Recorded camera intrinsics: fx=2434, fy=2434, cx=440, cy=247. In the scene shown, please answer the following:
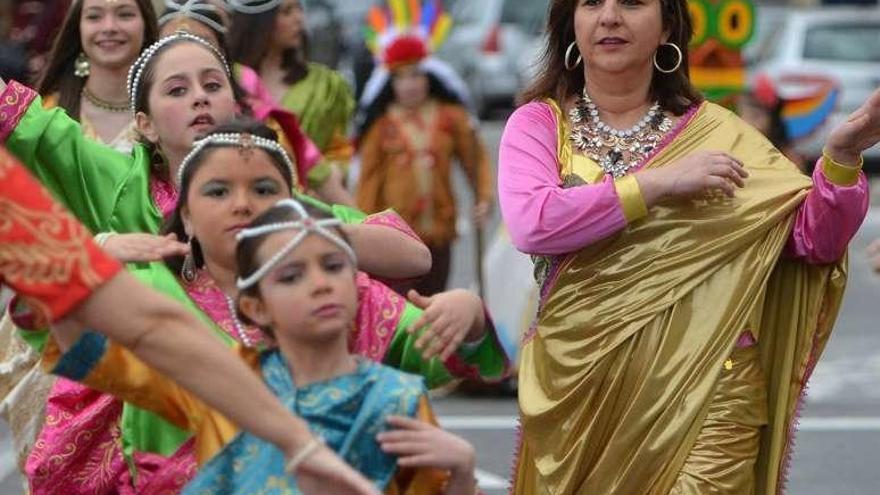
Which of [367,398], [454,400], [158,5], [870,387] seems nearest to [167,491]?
[367,398]

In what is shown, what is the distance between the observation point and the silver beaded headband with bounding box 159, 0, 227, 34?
296 inches

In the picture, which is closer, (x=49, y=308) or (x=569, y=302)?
(x=49, y=308)

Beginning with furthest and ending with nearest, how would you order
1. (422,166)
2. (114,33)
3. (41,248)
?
(422,166) < (114,33) < (41,248)

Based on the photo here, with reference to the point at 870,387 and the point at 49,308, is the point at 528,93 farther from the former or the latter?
the point at 870,387

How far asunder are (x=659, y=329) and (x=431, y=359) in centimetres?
125

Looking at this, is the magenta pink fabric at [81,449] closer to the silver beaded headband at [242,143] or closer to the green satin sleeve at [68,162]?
the green satin sleeve at [68,162]

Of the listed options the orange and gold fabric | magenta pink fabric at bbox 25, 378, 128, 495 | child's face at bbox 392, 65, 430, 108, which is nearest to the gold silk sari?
magenta pink fabric at bbox 25, 378, 128, 495

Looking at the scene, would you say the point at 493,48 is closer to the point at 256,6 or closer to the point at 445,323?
the point at 256,6

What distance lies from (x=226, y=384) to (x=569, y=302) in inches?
79.6

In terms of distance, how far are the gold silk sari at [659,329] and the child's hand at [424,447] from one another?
1554 mm

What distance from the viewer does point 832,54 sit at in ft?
70.2

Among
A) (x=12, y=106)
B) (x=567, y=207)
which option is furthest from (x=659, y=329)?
(x=12, y=106)

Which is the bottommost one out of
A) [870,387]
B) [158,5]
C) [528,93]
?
[870,387]

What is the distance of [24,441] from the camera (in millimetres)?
6406
